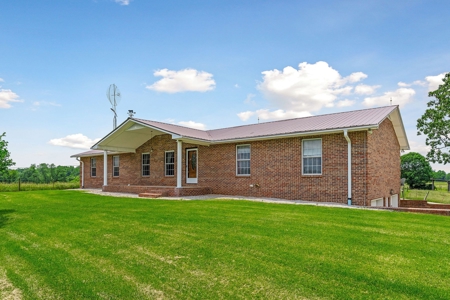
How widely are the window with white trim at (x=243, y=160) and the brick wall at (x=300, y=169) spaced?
219 millimetres

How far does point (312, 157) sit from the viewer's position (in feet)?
40.8

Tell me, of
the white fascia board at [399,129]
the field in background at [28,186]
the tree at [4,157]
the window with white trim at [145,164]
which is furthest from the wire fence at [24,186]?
the white fascia board at [399,129]

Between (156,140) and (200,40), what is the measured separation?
743 centimetres

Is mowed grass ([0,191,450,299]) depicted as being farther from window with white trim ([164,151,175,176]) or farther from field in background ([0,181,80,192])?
field in background ([0,181,80,192])

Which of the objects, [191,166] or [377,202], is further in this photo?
[191,166]

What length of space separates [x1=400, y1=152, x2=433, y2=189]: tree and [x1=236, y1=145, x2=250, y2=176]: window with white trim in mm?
31961

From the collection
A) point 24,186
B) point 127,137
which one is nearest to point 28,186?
point 24,186

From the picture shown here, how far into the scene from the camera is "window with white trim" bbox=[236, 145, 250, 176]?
47.7ft

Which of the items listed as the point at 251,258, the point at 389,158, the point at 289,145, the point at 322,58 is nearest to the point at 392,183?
the point at 389,158

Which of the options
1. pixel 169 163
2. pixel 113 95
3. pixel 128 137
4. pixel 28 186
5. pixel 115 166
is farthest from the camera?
pixel 28 186

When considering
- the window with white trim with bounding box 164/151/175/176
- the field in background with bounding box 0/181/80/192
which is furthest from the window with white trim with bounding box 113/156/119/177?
the field in background with bounding box 0/181/80/192

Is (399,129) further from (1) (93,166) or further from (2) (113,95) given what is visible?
(1) (93,166)

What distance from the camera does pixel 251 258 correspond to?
A: 14.5ft

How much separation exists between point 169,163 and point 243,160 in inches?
217
